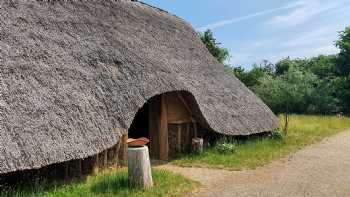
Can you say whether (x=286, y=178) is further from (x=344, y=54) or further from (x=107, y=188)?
(x=344, y=54)

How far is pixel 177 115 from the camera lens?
10.7m

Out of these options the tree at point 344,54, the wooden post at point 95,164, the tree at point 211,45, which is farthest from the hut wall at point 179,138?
the tree at point 344,54

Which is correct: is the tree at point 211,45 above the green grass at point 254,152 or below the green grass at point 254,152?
above

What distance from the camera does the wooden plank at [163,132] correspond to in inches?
402

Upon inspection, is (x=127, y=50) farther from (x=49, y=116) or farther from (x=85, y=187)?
(x=85, y=187)

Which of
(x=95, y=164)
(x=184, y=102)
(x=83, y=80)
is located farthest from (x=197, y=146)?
(x=83, y=80)

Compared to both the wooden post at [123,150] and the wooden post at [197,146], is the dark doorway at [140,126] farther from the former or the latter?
the wooden post at [123,150]

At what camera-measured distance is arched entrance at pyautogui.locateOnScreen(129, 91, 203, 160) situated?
10.3 metres

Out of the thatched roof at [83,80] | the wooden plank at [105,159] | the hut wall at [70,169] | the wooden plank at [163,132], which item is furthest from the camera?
the wooden plank at [163,132]

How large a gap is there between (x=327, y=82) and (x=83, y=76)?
77.2 feet

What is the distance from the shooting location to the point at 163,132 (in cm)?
1029

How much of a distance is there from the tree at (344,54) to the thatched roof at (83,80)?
62.1 feet

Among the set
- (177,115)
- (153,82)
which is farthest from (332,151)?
(153,82)

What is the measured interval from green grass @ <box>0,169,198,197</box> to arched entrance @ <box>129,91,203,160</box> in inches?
109
